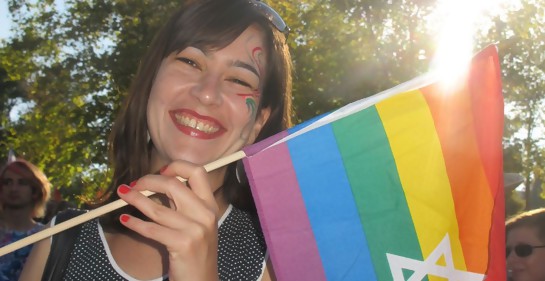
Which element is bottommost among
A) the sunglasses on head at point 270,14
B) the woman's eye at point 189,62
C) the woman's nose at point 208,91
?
the woman's nose at point 208,91

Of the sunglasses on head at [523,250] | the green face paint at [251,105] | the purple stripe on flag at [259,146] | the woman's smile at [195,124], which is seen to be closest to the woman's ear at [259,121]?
the green face paint at [251,105]

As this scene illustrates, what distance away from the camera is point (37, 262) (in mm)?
2369

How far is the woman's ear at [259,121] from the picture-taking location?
2.50 metres

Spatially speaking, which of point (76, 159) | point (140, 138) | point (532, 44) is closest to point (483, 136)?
point (140, 138)

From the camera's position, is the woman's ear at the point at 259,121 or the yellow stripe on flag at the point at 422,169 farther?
the woman's ear at the point at 259,121

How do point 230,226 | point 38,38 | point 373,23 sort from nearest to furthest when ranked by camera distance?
point 230,226, point 373,23, point 38,38

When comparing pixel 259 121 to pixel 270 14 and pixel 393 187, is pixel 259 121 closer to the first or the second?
pixel 270 14

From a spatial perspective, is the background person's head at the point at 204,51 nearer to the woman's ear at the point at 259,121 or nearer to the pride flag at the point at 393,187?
the woman's ear at the point at 259,121

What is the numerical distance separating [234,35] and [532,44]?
49.9 feet

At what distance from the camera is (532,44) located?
16375 mm

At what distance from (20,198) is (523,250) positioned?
4.01m

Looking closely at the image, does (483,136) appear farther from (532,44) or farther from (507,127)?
(507,127)

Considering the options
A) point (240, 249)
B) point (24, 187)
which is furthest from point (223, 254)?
point (24, 187)

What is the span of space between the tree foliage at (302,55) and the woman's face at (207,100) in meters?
11.5
